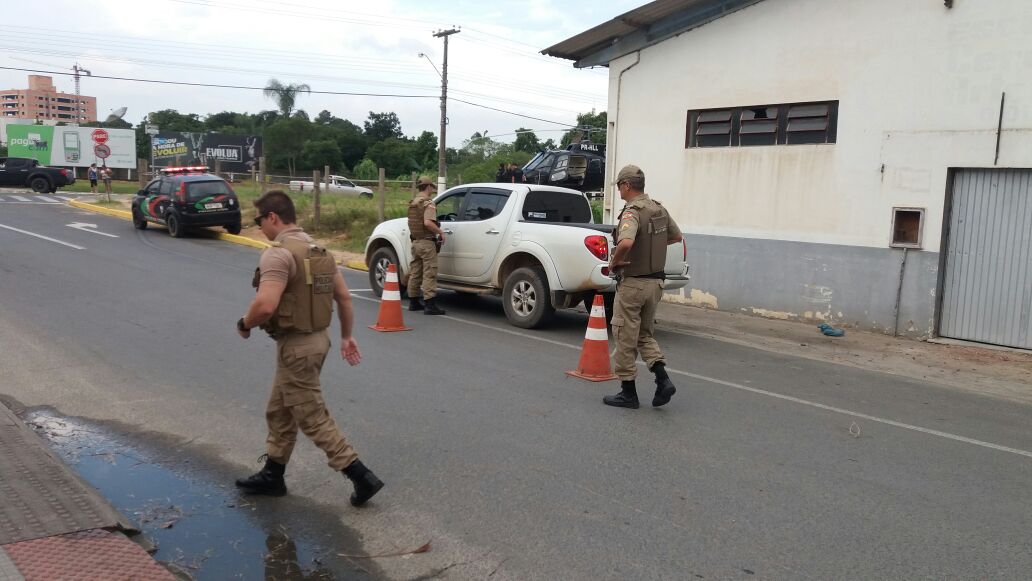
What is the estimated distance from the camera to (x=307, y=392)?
4.36m

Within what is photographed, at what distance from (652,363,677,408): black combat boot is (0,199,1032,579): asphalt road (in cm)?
16

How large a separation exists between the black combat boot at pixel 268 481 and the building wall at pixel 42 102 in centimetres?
15822

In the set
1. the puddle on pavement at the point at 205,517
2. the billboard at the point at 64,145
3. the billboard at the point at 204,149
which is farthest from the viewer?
the billboard at the point at 204,149

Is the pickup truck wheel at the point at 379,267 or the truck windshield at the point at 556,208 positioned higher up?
the truck windshield at the point at 556,208

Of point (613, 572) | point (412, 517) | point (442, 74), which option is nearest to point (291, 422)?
point (412, 517)

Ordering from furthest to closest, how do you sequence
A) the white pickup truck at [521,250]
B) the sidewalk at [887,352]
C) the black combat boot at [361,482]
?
the white pickup truck at [521,250], the sidewalk at [887,352], the black combat boot at [361,482]

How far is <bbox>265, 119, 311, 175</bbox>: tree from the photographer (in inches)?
2840

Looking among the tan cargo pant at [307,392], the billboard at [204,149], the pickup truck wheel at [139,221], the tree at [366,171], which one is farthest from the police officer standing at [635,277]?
the tree at [366,171]

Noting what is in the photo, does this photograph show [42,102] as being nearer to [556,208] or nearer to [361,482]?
[556,208]

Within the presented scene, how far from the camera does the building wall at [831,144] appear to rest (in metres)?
10.4

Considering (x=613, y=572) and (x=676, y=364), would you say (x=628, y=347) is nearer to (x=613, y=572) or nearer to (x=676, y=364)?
(x=676, y=364)

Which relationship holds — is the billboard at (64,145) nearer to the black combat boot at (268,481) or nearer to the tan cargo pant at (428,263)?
the tan cargo pant at (428,263)

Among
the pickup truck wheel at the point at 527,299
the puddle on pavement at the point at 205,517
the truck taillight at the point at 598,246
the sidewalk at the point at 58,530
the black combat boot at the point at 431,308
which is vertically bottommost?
the puddle on pavement at the point at 205,517

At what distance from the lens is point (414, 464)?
518cm
